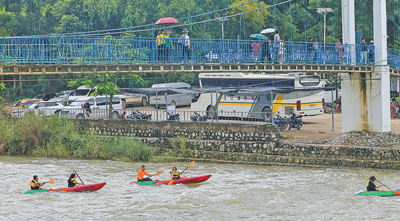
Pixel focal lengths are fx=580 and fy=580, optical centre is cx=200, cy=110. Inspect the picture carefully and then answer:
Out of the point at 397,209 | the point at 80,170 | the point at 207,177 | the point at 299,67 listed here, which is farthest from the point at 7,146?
the point at 397,209

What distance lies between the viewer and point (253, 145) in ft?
80.0

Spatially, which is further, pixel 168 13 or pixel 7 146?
pixel 168 13

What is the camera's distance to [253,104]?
30547 mm

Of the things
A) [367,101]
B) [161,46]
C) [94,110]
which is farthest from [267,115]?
[94,110]

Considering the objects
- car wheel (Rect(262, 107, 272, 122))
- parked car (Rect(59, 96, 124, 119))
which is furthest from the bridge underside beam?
parked car (Rect(59, 96, 124, 119))

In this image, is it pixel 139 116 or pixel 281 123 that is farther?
pixel 139 116

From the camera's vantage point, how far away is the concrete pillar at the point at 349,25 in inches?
957

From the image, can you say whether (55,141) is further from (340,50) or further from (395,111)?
(395,111)

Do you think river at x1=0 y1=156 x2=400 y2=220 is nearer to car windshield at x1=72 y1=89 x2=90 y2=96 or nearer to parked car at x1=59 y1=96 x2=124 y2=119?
parked car at x1=59 y1=96 x2=124 y2=119

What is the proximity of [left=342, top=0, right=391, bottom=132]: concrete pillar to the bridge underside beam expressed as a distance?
0.56 meters

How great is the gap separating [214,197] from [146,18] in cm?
2902

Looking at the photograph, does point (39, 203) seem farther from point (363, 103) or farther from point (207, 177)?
point (363, 103)

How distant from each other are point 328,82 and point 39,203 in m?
24.4

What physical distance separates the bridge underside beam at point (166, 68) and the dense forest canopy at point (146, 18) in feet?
51.3
